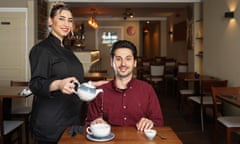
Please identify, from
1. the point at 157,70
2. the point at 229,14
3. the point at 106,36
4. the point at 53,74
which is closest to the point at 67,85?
the point at 53,74


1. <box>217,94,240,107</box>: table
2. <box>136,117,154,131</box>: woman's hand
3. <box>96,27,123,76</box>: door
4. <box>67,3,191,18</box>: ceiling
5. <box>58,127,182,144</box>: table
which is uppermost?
<box>67,3,191,18</box>: ceiling

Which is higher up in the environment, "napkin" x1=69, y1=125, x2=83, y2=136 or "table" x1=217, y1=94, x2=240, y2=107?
"napkin" x1=69, y1=125, x2=83, y2=136

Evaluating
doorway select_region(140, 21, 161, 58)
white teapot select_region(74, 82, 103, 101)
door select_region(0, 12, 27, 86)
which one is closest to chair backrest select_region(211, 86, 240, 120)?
white teapot select_region(74, 82, 103, 101)

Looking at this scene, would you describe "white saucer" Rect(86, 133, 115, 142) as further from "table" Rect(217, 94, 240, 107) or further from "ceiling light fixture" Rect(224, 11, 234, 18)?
"ceiling light fixture" Rect(224, 11, 234, 18)

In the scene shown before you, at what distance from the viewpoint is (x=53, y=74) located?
182cm

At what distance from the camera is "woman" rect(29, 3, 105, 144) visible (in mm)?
1773

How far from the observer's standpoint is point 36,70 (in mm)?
1736

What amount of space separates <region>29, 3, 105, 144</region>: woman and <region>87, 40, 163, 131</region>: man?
21 centimetres

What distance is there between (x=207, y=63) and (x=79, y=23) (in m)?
8.46

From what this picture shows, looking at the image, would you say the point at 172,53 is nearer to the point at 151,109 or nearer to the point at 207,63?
the point at 207,63

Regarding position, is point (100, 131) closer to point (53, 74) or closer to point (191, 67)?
point (53, 74)

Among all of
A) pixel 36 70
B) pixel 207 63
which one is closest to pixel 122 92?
pixel 36 70

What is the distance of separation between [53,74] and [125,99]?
0.48m

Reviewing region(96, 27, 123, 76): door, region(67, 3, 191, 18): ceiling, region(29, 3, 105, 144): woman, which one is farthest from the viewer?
region(96, 27, 123, 76): door
